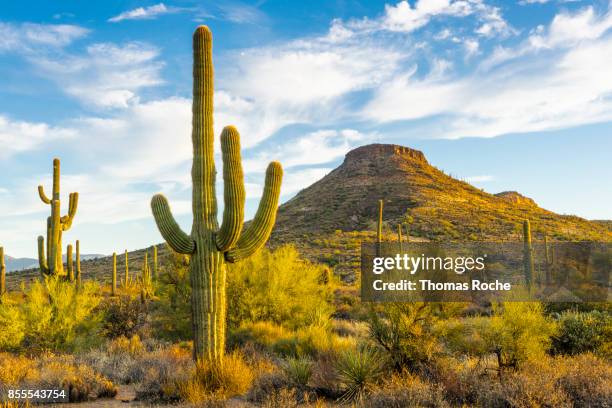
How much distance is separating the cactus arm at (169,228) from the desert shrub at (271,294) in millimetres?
5598

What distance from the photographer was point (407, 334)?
1010cm

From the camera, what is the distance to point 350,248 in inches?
1908

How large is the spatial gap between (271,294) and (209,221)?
6314 mm

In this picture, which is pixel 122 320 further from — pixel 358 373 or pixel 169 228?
pixel 358 373

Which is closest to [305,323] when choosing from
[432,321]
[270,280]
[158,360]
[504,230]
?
[270,280]

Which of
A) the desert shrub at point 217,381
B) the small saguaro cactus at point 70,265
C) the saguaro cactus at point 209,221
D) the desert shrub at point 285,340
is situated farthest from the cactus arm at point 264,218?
the small saguaro cactus at point 70,265

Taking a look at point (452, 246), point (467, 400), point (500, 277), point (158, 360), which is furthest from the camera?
point (452, 246)

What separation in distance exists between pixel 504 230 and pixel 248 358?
155 ft

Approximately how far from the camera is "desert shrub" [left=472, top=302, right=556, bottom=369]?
10.0 metres

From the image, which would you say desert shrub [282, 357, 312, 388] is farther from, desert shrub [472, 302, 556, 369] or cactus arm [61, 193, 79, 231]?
cactus arm [61, 193, 79, 231]

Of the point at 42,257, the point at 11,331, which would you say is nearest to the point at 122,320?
the point at 11,331

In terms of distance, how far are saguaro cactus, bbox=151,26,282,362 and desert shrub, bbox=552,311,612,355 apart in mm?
7849

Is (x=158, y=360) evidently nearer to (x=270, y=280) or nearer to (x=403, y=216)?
(x=270, y=280)

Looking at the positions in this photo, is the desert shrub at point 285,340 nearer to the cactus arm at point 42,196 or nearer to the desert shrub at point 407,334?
the desert shrub at point 407,334
